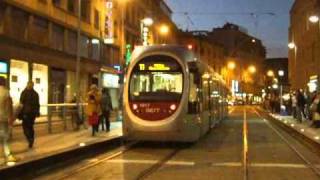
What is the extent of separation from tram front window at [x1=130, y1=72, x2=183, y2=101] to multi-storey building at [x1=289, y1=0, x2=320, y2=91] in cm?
3362

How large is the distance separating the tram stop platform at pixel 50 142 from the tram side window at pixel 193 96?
3.04 m

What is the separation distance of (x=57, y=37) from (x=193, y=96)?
20.4 m

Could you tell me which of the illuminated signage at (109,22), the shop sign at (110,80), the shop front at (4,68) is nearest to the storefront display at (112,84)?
the shop sign at (110,80)

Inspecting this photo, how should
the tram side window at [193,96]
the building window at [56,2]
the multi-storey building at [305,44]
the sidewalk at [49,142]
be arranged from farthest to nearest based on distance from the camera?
the multi-storey building at [305,44]
the building window at [56,2]
the tram side window at [193,96]
the sidewalk at [49,142]

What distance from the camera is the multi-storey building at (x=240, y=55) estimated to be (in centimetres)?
14638

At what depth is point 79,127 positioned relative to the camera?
2739 cm

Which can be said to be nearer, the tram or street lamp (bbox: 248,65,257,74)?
the tram

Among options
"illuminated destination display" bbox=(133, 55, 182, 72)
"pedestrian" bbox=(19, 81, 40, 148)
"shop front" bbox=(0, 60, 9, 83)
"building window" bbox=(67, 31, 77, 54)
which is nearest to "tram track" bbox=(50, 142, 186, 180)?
"pedestrian" bbox=(19, 81, 40, 148)

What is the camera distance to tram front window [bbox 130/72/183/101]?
70.1ft

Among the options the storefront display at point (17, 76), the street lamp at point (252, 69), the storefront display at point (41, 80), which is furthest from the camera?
the street lamp at point (252, 69)

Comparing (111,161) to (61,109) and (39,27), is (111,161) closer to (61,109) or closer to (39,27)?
(61,109)

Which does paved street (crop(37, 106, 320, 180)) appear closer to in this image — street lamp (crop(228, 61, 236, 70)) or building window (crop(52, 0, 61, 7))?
building window (crop(52, 0, 61, 7))

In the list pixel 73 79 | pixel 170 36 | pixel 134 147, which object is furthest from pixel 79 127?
pixel 170 36

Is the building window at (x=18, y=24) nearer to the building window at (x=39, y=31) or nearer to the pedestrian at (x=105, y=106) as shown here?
the building window at (x=39, y=31)
